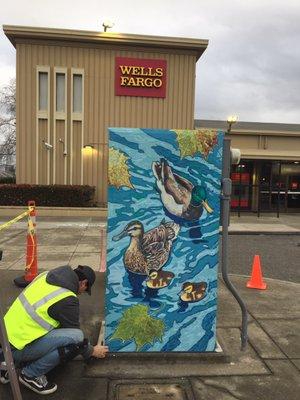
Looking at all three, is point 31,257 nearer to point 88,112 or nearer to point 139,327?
point 139,327

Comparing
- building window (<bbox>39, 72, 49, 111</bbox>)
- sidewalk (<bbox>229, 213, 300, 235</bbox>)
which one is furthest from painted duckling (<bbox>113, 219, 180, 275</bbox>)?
building window (<bbox>39, 72, 49, 111</bbox>)

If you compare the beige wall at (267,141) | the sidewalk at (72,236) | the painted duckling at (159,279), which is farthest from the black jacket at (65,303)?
the beige wall at (267,141)

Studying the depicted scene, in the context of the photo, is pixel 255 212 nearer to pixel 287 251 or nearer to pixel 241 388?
pixel 287 251

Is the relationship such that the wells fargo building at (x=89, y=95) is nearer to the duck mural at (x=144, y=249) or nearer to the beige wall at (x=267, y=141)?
the beige wall at (x=267, y=141)

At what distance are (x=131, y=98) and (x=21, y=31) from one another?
5.57m

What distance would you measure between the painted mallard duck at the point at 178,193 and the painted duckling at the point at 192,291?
65cm

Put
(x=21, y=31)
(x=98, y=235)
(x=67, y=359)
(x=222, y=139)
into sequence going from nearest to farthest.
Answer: (x=67, y=359) → (x=222, y=139) → (x=98, y=235) → (x=21, y=31)

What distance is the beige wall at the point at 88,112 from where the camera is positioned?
18.9 meters

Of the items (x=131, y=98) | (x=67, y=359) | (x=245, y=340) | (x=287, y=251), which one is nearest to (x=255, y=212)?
(x=131, y=98)

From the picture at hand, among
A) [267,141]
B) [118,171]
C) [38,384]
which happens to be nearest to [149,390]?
[38,384]

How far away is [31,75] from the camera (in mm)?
18828

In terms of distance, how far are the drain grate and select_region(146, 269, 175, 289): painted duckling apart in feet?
2.82

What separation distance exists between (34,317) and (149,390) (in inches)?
45.8

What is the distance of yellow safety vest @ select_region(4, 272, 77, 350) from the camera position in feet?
11.3
